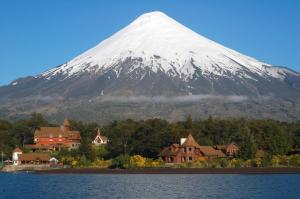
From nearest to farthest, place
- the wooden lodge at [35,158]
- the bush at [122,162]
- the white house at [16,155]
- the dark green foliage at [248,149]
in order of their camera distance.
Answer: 1. the dark green foliage at [248,149]
2. the bush at [122,162]
3. the white house at [16,155]
4. the wooden lodge at [35,158]

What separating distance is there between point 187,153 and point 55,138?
1332 inches

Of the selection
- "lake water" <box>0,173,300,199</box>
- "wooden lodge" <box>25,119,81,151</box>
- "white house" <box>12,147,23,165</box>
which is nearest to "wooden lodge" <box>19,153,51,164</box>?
"white house" <box>12,147,23,165</box>

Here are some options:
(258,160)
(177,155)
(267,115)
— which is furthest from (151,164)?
(267,115)

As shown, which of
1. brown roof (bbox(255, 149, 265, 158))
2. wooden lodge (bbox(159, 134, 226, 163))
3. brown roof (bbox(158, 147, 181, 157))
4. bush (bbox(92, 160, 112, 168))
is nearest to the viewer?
brown roof (bbox(255, 149, 265, 158))

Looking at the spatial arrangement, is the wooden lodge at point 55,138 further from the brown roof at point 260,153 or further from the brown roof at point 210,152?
the brown roof at point 260,153

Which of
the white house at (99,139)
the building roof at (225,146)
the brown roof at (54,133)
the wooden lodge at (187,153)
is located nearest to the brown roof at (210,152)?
the wooden lodge at (187,153)

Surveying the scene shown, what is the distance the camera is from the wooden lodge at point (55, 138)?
358ft

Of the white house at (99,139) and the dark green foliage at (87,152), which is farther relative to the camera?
the white house at (99,139)

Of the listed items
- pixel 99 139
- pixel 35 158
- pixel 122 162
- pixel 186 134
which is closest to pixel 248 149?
pixel 122 162

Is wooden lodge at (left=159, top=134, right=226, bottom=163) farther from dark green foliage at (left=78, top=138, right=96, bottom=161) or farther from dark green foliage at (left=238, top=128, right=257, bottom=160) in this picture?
dark green foliage at (left=78, top=138, right=96, bottom=161)

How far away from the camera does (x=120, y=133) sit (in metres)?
90.9

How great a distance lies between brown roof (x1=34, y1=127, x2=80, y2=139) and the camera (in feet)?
361

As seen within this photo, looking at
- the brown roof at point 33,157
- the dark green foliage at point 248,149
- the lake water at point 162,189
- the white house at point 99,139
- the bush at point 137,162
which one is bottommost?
the lake water at point 162,189

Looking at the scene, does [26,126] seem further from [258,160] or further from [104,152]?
[258,160]
